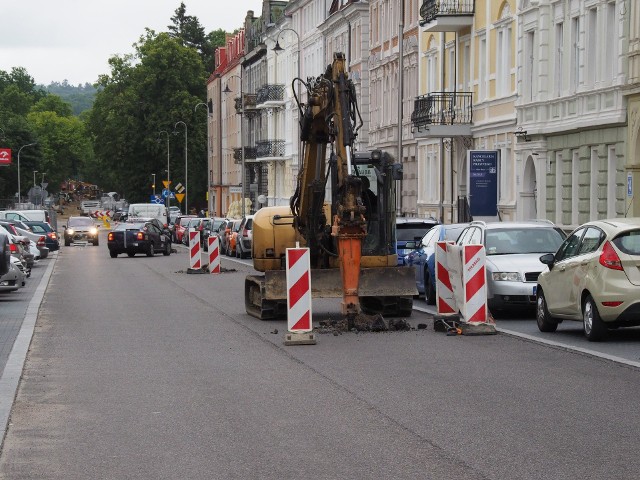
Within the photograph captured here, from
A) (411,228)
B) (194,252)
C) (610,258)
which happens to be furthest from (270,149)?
(610,258)

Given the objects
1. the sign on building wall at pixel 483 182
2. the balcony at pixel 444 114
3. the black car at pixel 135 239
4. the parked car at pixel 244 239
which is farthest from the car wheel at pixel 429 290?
the black car at pixel 135 239

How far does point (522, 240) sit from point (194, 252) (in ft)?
63.3

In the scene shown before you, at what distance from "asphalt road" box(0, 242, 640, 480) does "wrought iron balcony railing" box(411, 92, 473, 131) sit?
99.4 feet

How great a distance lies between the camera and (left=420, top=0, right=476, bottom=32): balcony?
4981 centimetres

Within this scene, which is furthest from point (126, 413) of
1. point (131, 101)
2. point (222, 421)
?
point (131, 101)

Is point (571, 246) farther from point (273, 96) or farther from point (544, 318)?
point (273, 96)

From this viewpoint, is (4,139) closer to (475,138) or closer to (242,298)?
(475,138)

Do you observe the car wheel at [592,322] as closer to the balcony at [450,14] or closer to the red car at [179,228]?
the balcony at [450,14]

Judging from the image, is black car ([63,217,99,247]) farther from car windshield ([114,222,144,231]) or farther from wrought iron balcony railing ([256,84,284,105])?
wrought iron balcony railing ([256,84,284,105])

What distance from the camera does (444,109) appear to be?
51.1 m

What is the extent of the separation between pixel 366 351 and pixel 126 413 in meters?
5.80

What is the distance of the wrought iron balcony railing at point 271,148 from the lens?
9950cm

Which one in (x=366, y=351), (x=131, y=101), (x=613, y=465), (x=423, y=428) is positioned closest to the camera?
(x=613, y=465)

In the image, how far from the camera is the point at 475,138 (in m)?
49.6
